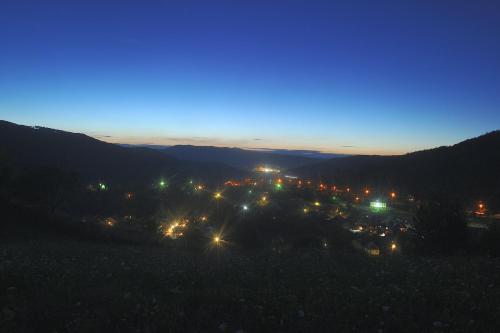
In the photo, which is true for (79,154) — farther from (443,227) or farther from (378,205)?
(443,227)

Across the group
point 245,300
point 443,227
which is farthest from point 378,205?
point 245,300

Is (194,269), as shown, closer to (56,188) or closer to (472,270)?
(472,270)

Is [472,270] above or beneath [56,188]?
above

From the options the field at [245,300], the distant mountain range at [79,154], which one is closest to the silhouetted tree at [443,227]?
the field at [245,300]

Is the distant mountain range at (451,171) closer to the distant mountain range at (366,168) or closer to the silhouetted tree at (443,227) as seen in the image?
the distant mountain range at (366,168)

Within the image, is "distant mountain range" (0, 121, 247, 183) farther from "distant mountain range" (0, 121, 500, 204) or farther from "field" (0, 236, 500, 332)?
"field" (0, 236, 500, 332)

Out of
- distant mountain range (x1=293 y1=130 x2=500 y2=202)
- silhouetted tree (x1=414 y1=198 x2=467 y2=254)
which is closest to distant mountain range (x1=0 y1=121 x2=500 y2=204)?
distant mountain range (x1=293 y1=130 x2=500 y2=202)

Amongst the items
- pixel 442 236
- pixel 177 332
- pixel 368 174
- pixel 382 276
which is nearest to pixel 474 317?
pixel 382 276
